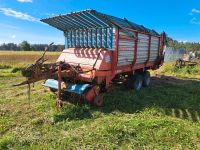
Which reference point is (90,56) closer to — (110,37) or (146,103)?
(110,37)

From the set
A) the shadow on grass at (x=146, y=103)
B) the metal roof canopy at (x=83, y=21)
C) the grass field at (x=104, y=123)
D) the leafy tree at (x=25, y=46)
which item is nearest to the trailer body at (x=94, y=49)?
the metal roof canopy at (x=83, y=21)

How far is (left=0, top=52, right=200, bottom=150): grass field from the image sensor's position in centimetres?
551

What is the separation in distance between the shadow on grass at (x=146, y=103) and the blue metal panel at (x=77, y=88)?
51 cm

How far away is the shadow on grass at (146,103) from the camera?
757 centimetres

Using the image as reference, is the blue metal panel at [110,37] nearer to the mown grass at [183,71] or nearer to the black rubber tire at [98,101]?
the black rubber tire at [98,101]

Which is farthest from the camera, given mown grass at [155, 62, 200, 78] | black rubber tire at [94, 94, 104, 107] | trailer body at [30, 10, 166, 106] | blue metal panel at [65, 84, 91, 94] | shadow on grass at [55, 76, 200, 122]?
mown grass at [155, 62, 200, 78]

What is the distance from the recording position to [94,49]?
8.91 m

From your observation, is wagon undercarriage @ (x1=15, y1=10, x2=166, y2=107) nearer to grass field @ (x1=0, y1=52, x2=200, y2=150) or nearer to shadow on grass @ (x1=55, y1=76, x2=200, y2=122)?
shadow on grass @ (x1=55, y1=76, x2=200, y2=122)

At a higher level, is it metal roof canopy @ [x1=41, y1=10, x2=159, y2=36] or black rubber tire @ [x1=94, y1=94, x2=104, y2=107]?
metal roof canopy @ [x1=41, y1=10, x2=159, y2=36]

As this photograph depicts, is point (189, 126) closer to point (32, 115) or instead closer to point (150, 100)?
point (150, 100)

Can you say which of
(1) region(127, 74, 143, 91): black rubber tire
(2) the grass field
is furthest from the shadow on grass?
(1) region(127, 74, 143, 91): black rubber tire

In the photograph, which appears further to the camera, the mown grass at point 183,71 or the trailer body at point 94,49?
the mown grass at point 183,71

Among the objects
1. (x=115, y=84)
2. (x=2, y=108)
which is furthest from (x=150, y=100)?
(x=2, y=108)

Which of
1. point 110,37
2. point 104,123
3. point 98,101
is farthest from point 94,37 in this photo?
point 104,123
